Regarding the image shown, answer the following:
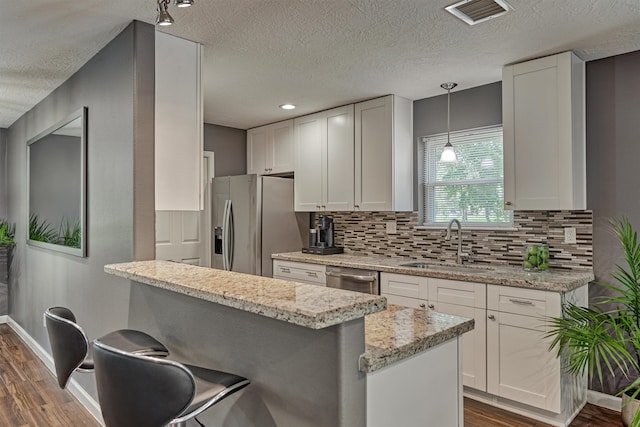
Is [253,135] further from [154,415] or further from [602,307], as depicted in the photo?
[154,415]

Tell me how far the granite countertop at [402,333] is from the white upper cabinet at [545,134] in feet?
5.47

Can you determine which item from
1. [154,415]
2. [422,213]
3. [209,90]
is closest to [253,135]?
[209,90]

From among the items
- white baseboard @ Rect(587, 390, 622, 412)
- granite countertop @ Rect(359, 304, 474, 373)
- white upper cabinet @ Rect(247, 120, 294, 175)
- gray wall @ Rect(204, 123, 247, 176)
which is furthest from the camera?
gray wall @ Rect(204, 123, 247, 176)

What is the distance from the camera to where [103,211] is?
2684 mm

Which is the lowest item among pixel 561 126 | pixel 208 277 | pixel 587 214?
pixel 208 277

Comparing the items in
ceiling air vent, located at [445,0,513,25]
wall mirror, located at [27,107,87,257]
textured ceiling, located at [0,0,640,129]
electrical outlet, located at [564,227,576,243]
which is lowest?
electrical outlet, located at [564,227,576,243]

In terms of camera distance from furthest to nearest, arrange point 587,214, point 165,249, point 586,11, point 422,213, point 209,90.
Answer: point 165,249
point 422,213
point 209,90
point 587,214
point 586,11

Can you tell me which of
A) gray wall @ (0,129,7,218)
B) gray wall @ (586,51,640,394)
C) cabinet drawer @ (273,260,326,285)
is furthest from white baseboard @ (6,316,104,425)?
gray wall @ (586,51,640,394)

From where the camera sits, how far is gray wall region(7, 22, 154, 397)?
2379 mm

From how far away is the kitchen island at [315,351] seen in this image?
121 centimetres

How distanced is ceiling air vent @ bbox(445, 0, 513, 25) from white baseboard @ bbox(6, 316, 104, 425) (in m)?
3.09

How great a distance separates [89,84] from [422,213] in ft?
9.32

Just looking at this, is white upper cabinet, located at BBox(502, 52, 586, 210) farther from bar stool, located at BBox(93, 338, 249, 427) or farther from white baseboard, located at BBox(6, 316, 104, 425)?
white baseboard, located at BBox(6, 316, 104, 425)

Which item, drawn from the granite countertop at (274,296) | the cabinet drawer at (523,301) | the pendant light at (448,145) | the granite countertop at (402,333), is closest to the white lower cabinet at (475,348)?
the cabinet drawer at (523,301)
